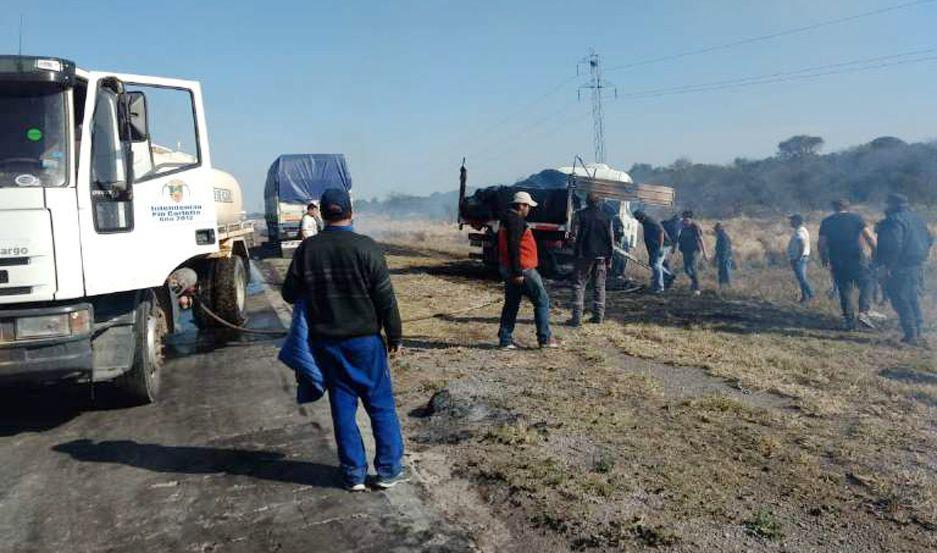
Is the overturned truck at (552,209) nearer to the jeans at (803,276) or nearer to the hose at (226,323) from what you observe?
the jeans at (803,276)

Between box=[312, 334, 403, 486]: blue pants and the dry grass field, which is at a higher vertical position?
box=[312, 334, 403, 486]: blue pants

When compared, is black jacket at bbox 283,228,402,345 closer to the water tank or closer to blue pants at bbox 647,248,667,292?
the water tank

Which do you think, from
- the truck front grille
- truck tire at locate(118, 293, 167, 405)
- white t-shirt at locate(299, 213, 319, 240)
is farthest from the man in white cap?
white t-shirt at locate(299, 213, 319, 240)

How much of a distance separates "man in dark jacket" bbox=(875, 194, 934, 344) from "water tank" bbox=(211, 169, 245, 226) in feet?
28.6

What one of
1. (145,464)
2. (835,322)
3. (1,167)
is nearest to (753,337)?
(835,322)

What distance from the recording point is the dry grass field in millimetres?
3586

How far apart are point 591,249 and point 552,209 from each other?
18.6 feet

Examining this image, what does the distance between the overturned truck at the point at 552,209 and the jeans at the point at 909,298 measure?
6048mm

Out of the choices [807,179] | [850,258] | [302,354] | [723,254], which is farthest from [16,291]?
[807,179]

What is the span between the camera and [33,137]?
5199 mm

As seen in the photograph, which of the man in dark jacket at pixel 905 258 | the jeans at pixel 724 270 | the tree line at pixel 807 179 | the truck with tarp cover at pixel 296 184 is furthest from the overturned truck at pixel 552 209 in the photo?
the tree line at pixel 807 179

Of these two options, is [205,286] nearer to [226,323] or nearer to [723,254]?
[226,323]

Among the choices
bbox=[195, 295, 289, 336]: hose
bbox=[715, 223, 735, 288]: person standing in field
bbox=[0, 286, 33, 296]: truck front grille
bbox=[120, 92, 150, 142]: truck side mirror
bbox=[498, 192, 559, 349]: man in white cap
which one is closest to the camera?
bbox=[0, 286, 33, 296]: truck front grille

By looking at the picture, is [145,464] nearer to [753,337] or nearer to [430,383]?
[430,383]
